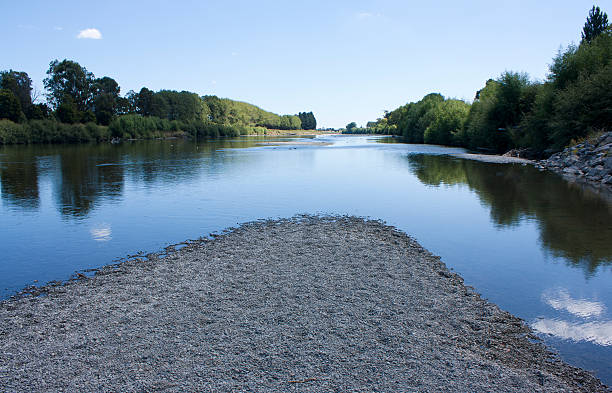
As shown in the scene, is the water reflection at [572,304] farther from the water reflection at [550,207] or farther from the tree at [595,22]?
the tree at [595,22]

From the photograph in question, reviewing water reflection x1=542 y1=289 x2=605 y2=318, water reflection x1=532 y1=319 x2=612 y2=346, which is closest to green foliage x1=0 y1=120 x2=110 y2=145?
water reflection x1=542 y1=289 x2=605 y2=318

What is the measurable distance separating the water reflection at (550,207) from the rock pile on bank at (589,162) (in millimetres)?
1806

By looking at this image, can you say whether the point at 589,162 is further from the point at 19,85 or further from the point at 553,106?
the point at 19,85

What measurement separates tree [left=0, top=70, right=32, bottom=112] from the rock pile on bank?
10493cm

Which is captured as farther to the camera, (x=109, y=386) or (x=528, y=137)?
(x=528, y=137)

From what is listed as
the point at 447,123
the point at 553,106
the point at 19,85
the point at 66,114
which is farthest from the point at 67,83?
the point at 553,106

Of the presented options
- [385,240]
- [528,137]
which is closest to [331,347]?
[385,240]

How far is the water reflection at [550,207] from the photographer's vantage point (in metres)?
11.0

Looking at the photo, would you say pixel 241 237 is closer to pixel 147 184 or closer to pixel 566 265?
pixel 566 265

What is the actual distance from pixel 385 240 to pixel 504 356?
559 centimetres

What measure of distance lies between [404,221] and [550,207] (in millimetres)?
7136

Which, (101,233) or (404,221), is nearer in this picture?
(101,233)

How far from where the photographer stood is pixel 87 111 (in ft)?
322

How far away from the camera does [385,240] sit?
10.8 m
